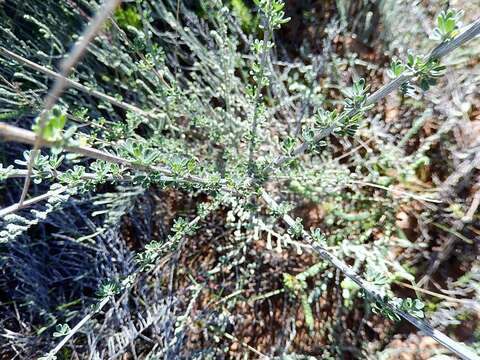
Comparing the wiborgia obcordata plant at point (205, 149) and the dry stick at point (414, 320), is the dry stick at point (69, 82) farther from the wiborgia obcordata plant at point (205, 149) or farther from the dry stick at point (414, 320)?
the dry stick at point (414, 320)

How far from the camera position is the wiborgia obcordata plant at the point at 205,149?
0.87 metres

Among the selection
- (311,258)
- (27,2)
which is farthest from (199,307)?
(27,2)

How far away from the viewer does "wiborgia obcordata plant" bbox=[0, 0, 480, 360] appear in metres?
0.87

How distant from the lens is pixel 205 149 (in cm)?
172

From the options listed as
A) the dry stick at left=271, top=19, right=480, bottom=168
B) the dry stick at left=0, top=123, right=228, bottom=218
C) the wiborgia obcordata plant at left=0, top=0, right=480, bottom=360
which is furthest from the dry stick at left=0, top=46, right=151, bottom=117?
the dry stick at left=271, top=19, right=480, bottom=168

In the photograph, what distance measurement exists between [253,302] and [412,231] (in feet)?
2.14

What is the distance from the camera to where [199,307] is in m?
1.69

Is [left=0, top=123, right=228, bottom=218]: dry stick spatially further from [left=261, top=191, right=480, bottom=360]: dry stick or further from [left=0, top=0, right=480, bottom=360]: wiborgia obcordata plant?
[left=261, top=191, right=480, bottom=360]: dry stick

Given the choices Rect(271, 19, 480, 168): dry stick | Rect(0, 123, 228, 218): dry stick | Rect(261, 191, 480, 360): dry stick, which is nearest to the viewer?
Rect(0, 123, 228, 218): dry stick

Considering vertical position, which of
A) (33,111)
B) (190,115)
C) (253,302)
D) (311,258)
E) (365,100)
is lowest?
(253,302)

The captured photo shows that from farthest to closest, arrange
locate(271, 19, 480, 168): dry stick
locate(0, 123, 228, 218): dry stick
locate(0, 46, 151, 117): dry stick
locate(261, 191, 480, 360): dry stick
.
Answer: locate(0, 46, 151, 117): dry stick < locate(261, 191, 480, 360): dry stick < locate(271, 19, 480, 168): dry stick < locate(0, 123, 228, 218): dry stick

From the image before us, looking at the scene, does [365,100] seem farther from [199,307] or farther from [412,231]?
[199,307]

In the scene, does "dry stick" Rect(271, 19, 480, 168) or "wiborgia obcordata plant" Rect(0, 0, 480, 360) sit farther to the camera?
"wiborgia obcordata plant" Rect(0, 0, 480, 360)

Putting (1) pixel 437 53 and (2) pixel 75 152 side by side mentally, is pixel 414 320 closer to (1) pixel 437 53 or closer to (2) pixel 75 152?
(1) pixel 437 53
